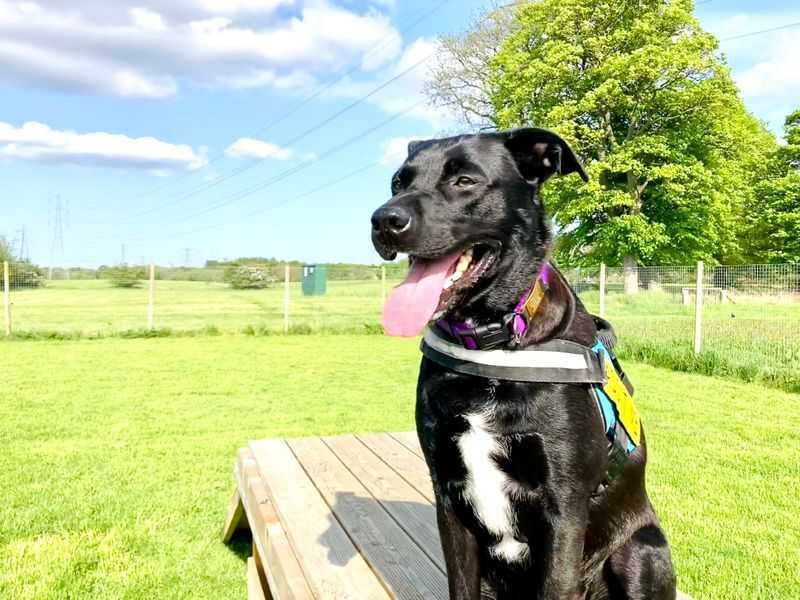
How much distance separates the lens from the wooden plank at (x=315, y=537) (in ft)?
7.25

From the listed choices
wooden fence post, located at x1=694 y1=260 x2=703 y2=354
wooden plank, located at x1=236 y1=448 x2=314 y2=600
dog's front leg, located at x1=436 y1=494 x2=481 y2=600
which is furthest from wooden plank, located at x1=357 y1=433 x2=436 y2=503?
wooden fence post, located at x1=694 y1=260 x2=703 y2=354

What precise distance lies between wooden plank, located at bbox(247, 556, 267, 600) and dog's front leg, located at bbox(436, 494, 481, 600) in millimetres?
1512

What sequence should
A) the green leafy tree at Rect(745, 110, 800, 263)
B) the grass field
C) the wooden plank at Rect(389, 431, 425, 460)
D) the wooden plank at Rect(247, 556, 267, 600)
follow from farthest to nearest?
1. the green leafy tree at Rect(745, 110, 800, 263)
2. the grass field
3. the wooden plank at Rect(389, 431, 425, 460)
4. the wooden plank at Rect(247, 556, 267, 600)

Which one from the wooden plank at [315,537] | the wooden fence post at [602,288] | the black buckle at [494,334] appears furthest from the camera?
the wooden fence post at [602,288]

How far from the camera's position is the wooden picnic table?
7.44 ft

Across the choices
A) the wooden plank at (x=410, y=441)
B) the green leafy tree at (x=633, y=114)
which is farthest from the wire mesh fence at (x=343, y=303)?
the green leafy tree at (x=633, y=114)

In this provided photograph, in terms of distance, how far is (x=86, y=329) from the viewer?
49.1ft

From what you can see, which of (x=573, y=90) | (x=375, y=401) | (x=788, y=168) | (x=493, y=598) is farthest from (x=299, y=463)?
(x=788, y=168)

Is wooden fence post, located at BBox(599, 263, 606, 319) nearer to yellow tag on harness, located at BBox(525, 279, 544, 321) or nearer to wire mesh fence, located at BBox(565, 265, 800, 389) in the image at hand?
wire mesh fence, located at BBox(565, 265, 800, 389)

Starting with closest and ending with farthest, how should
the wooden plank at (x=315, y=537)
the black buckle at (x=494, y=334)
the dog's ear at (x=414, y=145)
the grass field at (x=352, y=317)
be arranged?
the black buckle at (x=494, y=334) → the dog's ear at (x=414, y=145) → the wooden plank at (x=315, y=537) → the grass field at (x=352, y=317)

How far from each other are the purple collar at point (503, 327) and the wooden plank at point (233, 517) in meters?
2.38

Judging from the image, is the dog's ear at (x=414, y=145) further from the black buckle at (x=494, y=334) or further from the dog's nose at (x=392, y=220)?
the black buckle at (x=494, y=334)

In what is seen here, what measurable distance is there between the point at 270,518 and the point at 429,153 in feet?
6.20

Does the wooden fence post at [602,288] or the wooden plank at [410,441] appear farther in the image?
the wooden fence post at [602,288]
